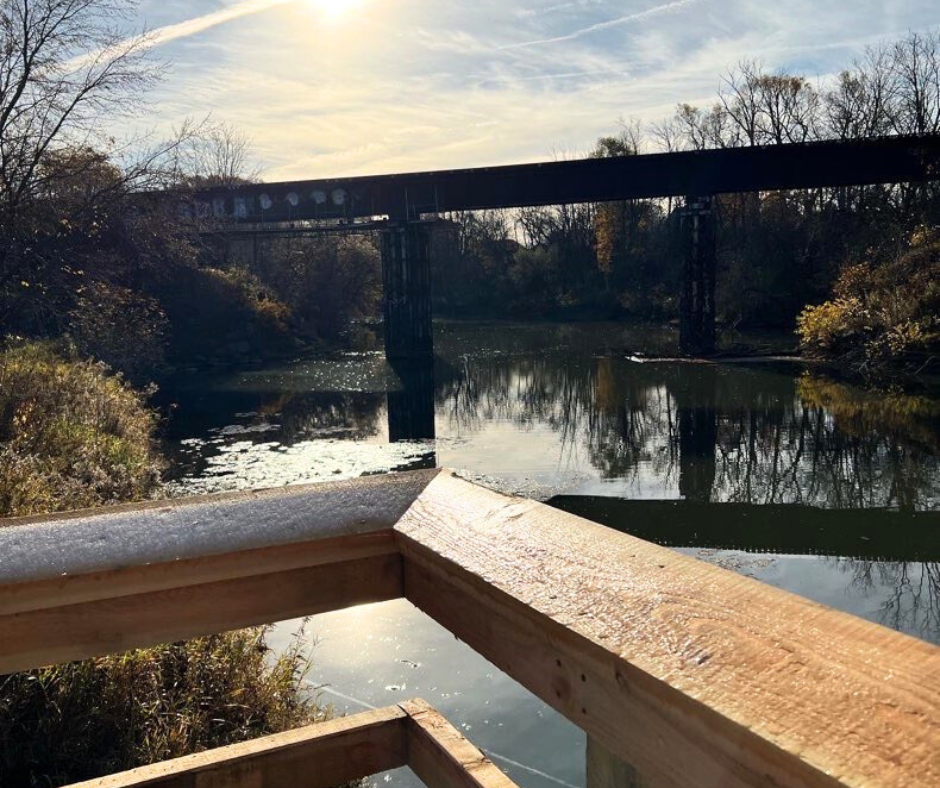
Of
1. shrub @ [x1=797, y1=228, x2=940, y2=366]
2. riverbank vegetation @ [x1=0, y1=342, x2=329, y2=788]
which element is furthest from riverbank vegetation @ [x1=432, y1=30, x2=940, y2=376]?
riverbank vegetation @ [x1=0, y1=342, x2=329, y2=788]

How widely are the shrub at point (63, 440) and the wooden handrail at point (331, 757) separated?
16.1 feet

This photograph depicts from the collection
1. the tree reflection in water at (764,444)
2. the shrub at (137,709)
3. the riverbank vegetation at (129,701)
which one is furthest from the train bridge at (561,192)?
the shrub at (137,709)

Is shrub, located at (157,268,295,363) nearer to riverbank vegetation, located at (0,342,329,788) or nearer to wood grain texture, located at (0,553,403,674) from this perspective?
riverbank vegetation, located at (0,342,329,788)

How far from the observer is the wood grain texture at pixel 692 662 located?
0.81 m

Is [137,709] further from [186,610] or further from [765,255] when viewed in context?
[765,255]

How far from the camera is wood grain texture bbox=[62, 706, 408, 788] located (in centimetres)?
175

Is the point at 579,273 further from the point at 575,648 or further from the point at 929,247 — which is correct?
the point at 575,648

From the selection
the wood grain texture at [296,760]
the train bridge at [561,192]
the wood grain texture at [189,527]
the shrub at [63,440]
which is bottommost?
the shrub at [63,440]

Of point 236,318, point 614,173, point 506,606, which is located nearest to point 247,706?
point 506,606

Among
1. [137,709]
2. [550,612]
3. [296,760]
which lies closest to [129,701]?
[137,709]

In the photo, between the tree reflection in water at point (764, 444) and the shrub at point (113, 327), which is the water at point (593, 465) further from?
the shrub at point (113, 327)

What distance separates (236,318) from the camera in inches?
1452

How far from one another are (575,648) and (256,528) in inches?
31.0

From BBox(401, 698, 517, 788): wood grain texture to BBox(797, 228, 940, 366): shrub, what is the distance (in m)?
24.2
